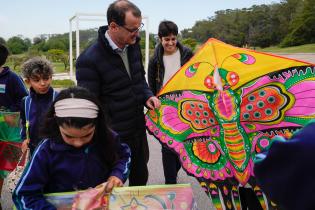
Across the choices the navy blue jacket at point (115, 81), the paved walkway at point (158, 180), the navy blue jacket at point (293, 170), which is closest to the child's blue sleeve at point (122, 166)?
the navy blue jacket at point (115, 81)

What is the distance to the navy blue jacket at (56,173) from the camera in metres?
1.62

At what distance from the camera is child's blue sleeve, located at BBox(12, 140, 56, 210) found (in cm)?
160

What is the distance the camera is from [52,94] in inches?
112

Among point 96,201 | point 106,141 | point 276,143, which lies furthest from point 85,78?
point 276,143

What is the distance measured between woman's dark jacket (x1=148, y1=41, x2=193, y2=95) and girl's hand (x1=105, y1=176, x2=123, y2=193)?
2.11m

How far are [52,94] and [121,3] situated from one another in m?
0.89

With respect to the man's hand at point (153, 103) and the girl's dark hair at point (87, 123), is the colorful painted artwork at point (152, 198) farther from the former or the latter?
the man's hand at point (153, 103)

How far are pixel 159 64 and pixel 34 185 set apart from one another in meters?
2.36

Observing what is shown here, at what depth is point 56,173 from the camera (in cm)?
172

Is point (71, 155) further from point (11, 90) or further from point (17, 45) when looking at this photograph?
point (17, 45)

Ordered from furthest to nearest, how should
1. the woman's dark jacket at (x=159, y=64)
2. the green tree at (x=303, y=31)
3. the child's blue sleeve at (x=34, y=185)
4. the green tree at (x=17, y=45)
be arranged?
the green tree at (x=303, y=31) < the green tree at (x=17, y=45) < the woman's dark jacket at (x=159, y=64) < the child's blue sleeve at (x=34, y=185)

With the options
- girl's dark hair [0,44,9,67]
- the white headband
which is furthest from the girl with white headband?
girl's dark hair [0,44,9,67]

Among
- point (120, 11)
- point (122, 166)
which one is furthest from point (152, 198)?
point (120, 11)

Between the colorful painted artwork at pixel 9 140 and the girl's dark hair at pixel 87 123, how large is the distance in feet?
4.89
